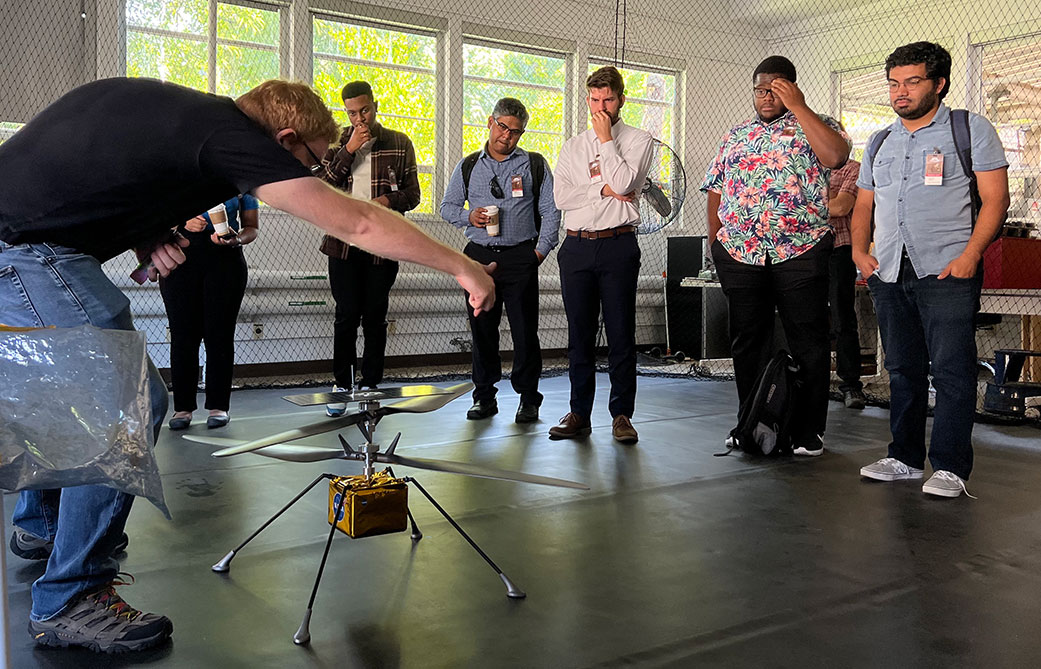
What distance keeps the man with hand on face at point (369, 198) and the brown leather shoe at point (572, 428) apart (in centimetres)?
105

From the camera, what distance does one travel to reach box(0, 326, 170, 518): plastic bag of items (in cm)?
123

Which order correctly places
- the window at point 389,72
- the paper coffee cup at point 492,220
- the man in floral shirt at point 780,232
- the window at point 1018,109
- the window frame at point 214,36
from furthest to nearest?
the window at point 1018,109 < the window at point 389,72 < the window frame at point 214,36 < the paper coffee cup at point 492,220 < the man in floral shirt at point 780,232

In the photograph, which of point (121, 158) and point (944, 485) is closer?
point (121, 158)

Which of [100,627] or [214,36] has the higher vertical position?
[214,36]

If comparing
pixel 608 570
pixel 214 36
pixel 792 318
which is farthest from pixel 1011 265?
pixel 214 36

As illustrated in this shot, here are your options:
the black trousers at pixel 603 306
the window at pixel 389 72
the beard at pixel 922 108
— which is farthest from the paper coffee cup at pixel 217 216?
the window at pixel 389 72

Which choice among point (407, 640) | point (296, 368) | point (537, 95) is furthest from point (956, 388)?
point (537, 95)

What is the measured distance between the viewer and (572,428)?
434cm

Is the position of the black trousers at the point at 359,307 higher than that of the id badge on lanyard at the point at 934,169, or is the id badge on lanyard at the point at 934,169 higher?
the id badge on lanyard at the point at 934,169

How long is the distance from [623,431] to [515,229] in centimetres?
121

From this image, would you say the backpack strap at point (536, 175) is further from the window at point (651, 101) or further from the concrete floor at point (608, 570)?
the window at point (651, 101)

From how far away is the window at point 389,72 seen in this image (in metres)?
7.47

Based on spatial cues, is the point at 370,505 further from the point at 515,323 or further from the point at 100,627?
the point at 515,323

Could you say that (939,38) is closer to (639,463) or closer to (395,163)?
(395,163)
